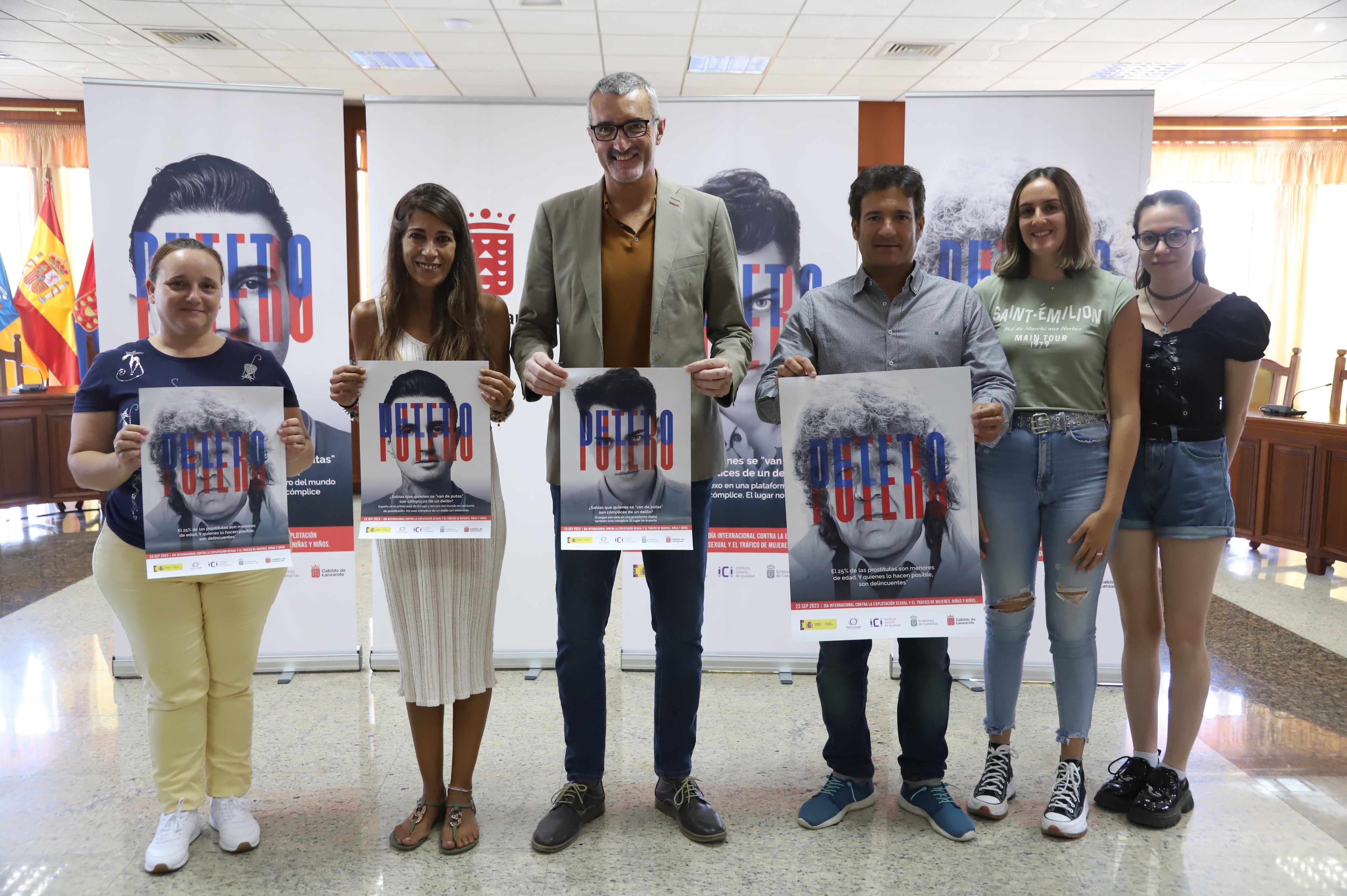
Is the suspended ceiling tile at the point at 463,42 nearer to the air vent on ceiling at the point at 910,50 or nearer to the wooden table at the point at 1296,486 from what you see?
the air vent on ceiling at the point at 910,50

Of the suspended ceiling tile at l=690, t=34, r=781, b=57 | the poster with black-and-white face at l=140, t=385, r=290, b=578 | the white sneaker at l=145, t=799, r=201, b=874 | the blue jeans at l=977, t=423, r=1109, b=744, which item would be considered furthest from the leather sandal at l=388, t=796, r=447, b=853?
the suspended ceiling tile at l=690, t=34, r=781, b=57

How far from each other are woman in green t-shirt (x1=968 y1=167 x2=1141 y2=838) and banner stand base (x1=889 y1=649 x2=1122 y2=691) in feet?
3.61

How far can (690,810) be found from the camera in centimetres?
212

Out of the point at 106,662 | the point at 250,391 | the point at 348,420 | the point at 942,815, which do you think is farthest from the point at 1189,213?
the point at 106,662

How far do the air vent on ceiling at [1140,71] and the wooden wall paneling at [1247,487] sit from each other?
11.7ft

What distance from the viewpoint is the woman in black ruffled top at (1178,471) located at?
212cm

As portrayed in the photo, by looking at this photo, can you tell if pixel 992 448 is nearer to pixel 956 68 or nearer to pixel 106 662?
pixel 106 662

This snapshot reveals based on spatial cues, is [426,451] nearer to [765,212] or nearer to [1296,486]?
[765,212]

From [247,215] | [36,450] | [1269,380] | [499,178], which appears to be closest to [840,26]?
[1269,380]

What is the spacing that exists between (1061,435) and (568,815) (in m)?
1.53

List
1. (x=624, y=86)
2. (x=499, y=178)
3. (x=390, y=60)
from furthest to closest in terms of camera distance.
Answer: (x=390, y=60)
(x=499, y=178)
(x=624, y=86)

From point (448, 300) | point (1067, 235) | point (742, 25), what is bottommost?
point (448, 300)

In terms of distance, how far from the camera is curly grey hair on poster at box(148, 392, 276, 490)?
186cm

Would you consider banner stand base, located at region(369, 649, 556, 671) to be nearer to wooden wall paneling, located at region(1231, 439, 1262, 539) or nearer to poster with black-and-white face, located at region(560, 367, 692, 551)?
poster with black-and-white face, located at region(560, 367, 692, 551)
